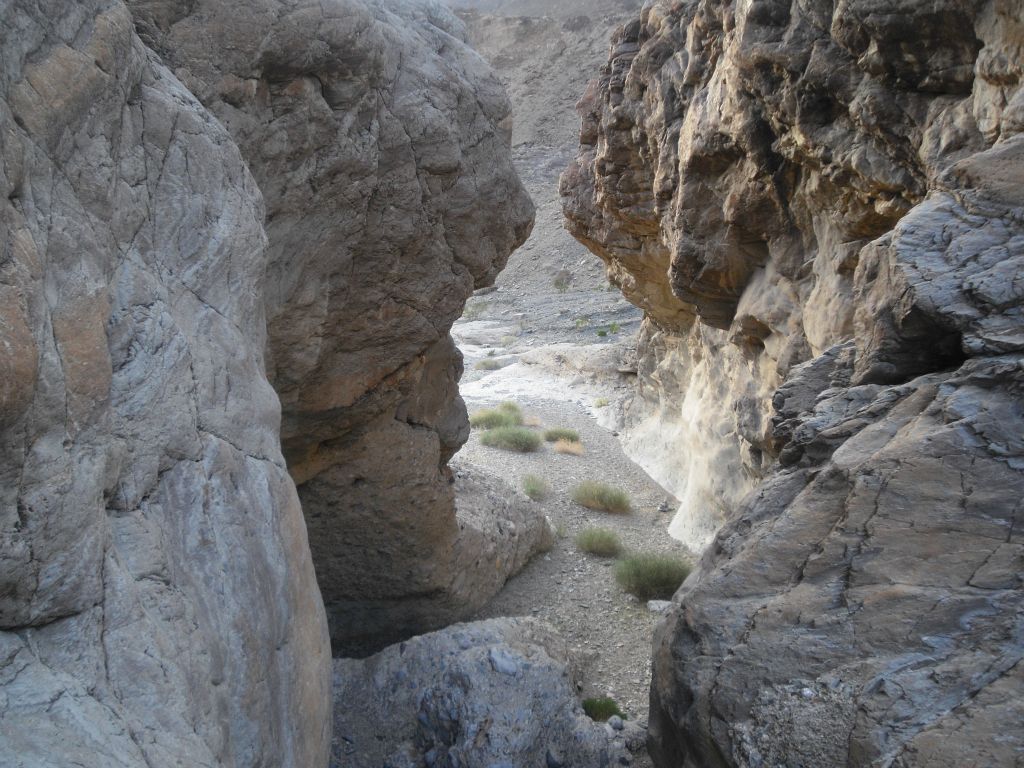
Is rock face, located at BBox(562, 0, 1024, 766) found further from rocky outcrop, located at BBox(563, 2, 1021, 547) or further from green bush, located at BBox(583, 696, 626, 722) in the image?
green bush, located at BBox(583, 696, 626, 722)

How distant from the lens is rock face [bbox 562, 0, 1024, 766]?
199 centimetres

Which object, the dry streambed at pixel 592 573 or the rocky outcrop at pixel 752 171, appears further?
the dry streambed at pixel 592 573

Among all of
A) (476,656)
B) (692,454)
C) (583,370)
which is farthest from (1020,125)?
(583,370)

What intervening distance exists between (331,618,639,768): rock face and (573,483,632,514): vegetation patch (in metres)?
4.01

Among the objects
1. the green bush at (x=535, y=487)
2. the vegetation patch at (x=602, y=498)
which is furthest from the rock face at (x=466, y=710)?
the green bush at (x=535, y=487)

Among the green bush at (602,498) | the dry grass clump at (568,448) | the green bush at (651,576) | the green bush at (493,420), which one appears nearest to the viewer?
the green bush at (651,576)

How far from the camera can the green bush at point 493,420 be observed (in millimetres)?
11562

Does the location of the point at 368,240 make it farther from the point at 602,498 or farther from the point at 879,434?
the point at 602,498

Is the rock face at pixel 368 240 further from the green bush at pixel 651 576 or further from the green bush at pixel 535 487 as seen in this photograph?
the green bush at pixel 535 487

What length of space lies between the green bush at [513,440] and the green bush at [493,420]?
77 cm

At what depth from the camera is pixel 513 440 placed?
10.6 metres

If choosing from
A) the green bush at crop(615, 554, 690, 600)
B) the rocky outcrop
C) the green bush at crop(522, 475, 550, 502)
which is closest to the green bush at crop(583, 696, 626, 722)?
the green bush at crop(615, 554, 690, 600)

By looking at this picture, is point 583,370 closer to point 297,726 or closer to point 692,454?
point 692,454

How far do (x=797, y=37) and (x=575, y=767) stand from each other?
427 cm
